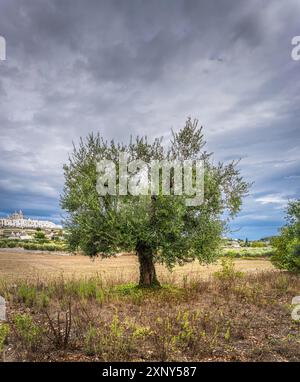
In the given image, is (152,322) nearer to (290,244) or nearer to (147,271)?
(147,271)

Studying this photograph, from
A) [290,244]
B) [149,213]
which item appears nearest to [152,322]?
[149,213]

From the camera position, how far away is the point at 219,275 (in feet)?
73.9

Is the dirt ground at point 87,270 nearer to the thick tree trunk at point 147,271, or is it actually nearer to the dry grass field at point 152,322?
the thick tree trunk at point 147,271

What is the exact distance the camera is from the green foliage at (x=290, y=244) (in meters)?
29.9

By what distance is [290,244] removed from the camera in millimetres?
30156

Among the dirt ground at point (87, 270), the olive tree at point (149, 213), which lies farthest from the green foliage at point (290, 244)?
the olive tree at point (149, 213)

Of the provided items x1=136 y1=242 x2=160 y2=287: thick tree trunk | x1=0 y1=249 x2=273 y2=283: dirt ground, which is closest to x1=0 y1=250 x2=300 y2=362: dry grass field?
x1=136 y1=242 x2=160 y2=287: thick tree trunk

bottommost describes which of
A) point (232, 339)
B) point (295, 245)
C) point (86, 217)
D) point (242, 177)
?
point (232, 339)

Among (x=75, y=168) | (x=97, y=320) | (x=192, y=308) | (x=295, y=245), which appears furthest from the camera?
(x=295, y=245)

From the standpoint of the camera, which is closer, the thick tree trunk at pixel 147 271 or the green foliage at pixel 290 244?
the thick tree trunk at pixel 147 271

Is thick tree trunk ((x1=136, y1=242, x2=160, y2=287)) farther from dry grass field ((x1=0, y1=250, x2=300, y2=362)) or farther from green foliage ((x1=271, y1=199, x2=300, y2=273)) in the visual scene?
green foliage ((x1=271, y1=199, x2=300, y2=273))
